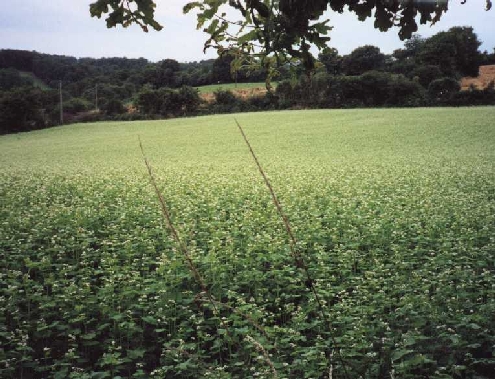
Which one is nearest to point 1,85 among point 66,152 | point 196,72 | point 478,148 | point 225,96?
point 196,72

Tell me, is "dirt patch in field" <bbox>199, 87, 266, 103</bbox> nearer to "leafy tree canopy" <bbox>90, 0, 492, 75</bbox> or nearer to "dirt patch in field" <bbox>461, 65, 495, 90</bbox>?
"dirt patch in field" <bbox>461, 65, 495, 90</bbox>

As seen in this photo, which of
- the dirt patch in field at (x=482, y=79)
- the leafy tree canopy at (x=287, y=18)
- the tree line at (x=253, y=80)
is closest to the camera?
the leafy tree canopy at (x=287, y=18)

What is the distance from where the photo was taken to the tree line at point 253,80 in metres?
59.4

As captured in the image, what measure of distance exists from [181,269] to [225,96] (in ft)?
213

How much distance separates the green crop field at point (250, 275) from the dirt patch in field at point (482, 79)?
47.7 m

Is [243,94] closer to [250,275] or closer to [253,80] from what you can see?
[253,80]

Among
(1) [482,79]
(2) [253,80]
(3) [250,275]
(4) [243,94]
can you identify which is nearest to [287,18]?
(3) [250,275]

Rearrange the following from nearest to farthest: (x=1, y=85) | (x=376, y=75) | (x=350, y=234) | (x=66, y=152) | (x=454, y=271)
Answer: (x=454, y=271) < (x=350, y=234) < (x=66, y=152) < (x=376, y=75) < (x=1, y=85)

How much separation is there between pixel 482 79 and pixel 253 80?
124 ft

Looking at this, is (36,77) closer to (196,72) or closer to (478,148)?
(196,72)

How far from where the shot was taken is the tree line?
5944 centimetres

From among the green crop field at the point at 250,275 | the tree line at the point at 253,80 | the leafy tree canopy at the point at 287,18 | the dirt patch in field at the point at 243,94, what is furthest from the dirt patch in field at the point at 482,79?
the leafy tree canopy at the point at 287,18

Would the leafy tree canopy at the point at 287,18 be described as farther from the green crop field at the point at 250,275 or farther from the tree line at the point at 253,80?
the tree line at the point at 253,80

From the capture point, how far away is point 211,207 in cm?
1193
